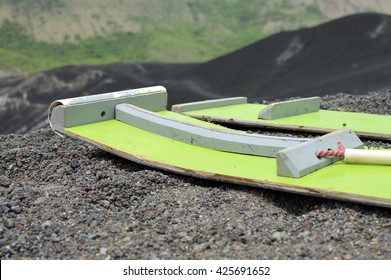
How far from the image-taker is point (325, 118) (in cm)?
453

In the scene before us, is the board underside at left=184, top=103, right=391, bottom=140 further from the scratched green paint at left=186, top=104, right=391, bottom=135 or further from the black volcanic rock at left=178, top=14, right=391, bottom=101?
the black volcanic rock at left=178, top=14, right=391, bottom=101

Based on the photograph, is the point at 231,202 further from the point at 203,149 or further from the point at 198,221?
the point at 203,149

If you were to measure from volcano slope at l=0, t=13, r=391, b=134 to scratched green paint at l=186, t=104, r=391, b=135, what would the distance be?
243 cm

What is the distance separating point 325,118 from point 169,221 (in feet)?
6.98

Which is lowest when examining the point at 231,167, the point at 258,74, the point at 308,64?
the point at 258,74

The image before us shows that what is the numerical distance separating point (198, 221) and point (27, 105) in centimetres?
569

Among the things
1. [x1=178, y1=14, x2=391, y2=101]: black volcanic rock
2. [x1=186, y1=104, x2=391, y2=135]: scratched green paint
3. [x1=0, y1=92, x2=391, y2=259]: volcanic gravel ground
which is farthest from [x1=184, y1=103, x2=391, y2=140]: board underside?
[x1=178, y1=14, x2=391, y2=101]: black volcanic rock

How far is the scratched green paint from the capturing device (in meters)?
4.23

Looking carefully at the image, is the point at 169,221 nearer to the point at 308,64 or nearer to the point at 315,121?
the point at 315,121

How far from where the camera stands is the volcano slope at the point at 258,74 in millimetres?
7559

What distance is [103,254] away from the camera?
7.79 ft

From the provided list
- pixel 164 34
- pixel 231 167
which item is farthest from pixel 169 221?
pixel 164 34

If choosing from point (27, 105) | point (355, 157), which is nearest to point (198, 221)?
point (355, 157)

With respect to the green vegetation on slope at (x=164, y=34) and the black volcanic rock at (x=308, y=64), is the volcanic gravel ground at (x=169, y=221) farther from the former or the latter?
the green vegetation on slope at (x=164, y=34)
